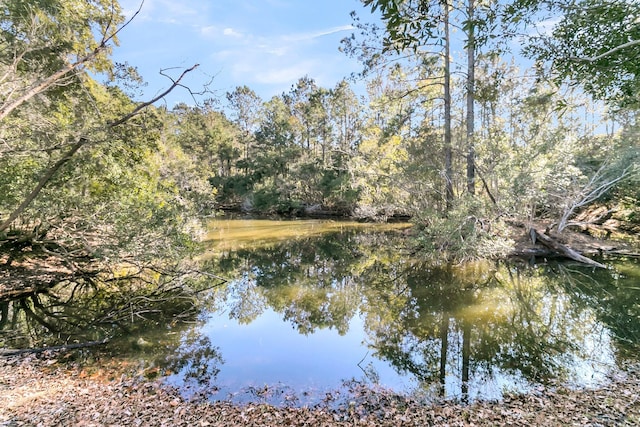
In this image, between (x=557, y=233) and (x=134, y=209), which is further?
(x=557, y=233)

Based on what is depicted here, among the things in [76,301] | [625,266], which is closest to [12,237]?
[76,301]

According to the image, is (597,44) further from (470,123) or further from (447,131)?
(447,131)

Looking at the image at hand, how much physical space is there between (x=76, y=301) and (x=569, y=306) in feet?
42.1

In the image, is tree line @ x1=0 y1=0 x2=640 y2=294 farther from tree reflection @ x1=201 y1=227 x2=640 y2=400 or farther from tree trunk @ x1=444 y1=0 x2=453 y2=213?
tree reflection @ x1=201 y1=227 x2=640 y2=400

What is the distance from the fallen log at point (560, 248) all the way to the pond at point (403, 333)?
73 centimetres

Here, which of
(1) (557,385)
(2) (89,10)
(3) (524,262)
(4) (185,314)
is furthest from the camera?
(3) (524,262)

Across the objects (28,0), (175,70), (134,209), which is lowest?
(134,209)

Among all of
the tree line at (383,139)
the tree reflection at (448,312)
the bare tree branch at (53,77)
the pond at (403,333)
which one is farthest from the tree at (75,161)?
the tree reflection at (448,312)

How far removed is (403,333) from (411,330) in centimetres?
23

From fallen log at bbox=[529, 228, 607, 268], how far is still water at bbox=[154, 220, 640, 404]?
74 cm

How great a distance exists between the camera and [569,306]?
8.47 meters

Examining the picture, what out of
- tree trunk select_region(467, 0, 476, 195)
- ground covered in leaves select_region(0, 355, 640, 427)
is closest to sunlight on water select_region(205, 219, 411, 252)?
tree trunk select_region(467, 0, 476, 195)

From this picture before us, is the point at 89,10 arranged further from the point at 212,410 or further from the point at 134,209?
the point at 212,410

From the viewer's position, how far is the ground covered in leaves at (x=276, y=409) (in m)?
3.95
